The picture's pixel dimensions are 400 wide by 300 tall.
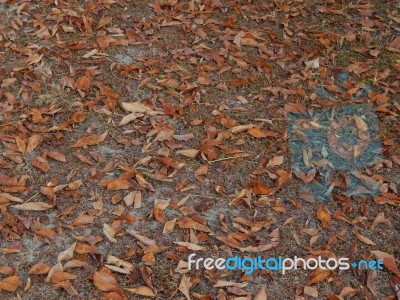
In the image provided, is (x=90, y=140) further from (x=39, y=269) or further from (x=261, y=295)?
(x=261, y=295)

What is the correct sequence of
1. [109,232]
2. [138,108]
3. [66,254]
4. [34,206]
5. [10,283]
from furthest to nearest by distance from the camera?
[138,108], [34,206], [109,232], [66,254], [10,283]

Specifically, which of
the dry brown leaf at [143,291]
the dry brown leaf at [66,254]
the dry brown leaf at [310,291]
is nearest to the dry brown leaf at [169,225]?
the dry brown leaf at [143,291]

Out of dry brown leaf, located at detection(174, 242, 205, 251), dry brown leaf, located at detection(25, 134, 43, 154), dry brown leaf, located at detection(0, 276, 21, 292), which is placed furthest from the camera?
dry brown leaf, located at detection(25, 134, 43, 154)

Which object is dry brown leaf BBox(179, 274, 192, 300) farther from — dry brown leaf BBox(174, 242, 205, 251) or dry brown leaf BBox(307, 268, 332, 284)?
dry brown leaf BBox(307, 268, 332, 284)

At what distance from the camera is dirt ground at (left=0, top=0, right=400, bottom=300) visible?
9.36 feet

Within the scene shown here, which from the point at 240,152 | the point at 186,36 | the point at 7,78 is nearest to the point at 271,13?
the point at 186,36

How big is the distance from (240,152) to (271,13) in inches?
74.9

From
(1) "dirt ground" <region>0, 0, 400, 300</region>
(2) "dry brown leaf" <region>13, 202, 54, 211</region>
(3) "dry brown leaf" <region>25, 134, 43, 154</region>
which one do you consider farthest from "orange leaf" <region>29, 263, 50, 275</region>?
(3) "dry brown leaf" <region>25, 134, 43, 154</region>

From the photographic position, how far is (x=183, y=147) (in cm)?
357

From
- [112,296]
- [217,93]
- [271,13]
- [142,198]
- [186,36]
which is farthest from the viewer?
[271,13]

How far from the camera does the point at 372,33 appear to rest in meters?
4.71

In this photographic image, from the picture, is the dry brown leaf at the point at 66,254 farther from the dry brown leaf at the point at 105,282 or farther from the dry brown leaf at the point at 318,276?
the dry brown leaf at the point at 318,276

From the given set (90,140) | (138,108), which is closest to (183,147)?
(138,108)

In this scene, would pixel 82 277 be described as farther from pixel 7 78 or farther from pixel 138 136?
pixel 7 78
